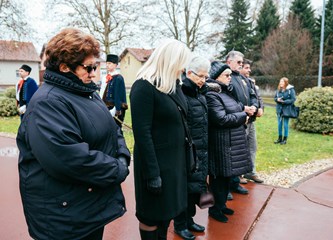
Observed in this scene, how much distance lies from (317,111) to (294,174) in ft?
15.3

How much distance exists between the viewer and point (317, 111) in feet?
30.5

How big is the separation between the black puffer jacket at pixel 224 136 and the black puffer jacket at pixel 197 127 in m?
0.35

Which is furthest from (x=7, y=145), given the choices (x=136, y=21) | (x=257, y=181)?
(x=136, y=21)

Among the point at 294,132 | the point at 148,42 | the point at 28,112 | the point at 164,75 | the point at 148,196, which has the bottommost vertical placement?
the point at 294,132

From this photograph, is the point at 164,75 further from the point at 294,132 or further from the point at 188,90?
the point at 294,132

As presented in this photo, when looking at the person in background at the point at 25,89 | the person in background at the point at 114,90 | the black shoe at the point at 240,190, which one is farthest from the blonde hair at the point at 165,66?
the person in background at the point at 25,89

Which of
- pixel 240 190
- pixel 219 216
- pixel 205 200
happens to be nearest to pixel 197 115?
pixel 205 200

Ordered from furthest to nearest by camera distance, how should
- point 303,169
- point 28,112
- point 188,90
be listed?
point 303,169
point 188,90
point 28,112

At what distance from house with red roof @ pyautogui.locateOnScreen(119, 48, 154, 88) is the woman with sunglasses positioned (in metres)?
49.4

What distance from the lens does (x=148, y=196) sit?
8.16 feet

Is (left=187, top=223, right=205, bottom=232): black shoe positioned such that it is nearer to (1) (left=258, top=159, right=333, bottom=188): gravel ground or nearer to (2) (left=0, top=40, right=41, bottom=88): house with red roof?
(1) (left=258, top=159, right=333, bottom=188): gravel ground

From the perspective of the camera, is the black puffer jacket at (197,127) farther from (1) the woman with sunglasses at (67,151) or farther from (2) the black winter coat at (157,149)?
(1) the woman with sunglasses at (67,151)

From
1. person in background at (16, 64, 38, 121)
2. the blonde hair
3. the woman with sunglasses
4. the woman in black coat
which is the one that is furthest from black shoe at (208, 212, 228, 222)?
person in background at (16, 64, 38, 121)

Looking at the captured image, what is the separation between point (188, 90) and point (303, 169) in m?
3.92
